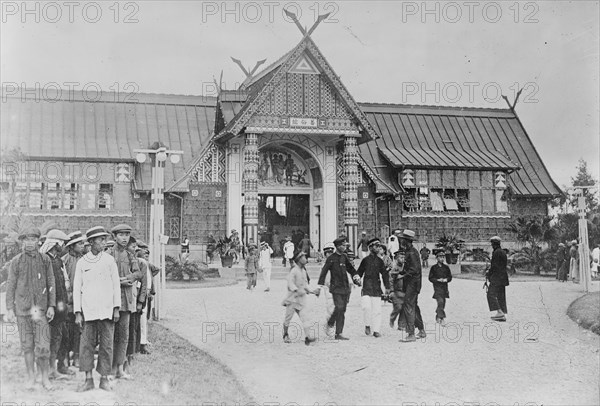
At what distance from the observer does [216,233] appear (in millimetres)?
27844

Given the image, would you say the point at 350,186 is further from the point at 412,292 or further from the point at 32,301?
the point at 32,301

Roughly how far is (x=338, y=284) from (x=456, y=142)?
24265 millimetres

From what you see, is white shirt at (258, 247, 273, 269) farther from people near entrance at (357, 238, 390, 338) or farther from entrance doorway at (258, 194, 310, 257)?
entrance doorway at (258, 194, 310, 257)

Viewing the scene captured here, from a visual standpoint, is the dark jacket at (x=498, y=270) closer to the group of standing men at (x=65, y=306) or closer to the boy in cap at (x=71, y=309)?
the group of standing men at (x=65, y=306)

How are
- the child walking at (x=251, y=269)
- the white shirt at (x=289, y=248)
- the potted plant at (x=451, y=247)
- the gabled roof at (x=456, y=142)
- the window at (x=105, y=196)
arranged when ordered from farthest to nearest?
the gabled roof at (x=456, y=142)
the window at (x=105, y=196)
the potted plant at (x=451, y=247)
the white shirt at (x=289, y=248)
the child walking at (x=251, y=269)

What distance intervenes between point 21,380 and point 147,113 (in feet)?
83.7

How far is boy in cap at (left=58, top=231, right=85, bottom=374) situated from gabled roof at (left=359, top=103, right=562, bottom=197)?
906 inches

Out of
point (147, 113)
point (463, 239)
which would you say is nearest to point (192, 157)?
point (147, 113)

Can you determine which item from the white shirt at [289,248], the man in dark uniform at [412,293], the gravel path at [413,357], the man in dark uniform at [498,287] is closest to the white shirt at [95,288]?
the gravel path at [413,357]

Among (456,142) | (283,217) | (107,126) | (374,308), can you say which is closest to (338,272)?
(374,308)

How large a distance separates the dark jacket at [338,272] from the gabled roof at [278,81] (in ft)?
47.8

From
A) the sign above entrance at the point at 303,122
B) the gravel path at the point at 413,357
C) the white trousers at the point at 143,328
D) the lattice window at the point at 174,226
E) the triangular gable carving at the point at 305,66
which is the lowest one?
the gravel path at the point at 413,357

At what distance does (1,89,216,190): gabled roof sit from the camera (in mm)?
27984

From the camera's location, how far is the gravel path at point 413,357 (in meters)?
8.03
